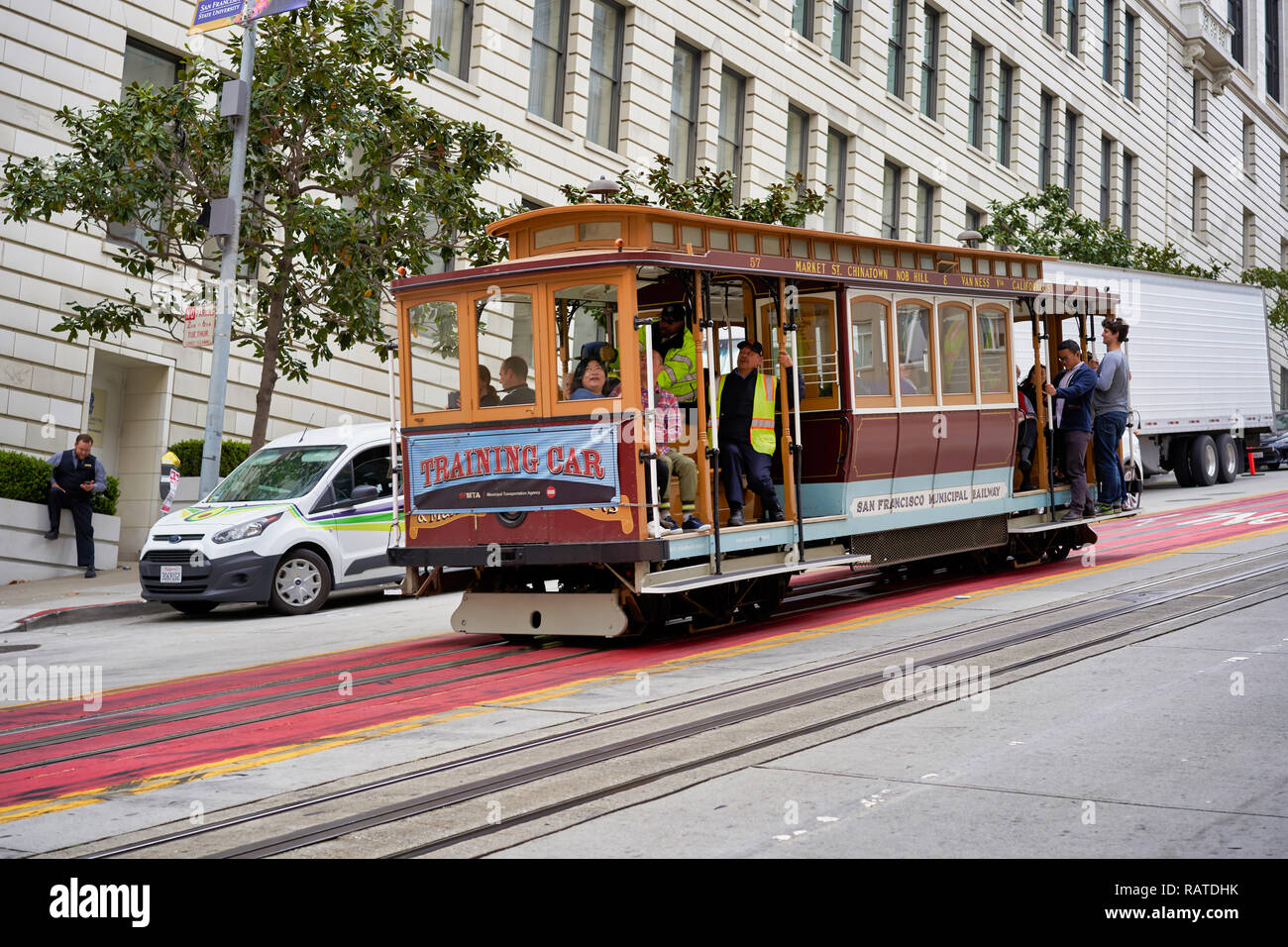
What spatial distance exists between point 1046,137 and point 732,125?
17.7 metres

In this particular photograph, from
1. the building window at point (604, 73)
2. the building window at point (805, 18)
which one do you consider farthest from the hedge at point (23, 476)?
the building window at point (805, 18)

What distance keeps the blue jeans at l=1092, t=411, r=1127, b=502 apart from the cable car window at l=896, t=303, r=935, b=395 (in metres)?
3.18

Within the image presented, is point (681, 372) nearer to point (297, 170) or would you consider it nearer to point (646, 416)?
point (646, 416)

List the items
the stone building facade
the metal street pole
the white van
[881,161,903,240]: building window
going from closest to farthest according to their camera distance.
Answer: the white van
the metal street pole
the stone building facade
[881,161,903,240]: building window

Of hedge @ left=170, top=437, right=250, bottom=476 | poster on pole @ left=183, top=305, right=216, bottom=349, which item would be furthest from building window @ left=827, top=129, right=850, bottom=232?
poster on pole @ left=183, top=305, right=216, bottom=349

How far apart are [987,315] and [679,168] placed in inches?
667

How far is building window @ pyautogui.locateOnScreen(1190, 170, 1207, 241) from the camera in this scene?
56562mm

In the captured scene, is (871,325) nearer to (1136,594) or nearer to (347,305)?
(1136,594)

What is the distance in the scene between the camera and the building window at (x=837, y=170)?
115 ft

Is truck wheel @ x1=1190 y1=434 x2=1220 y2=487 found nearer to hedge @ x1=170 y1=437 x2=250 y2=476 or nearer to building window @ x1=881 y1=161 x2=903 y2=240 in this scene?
building window @ x1=881 y1=161 x2=903 y2=240

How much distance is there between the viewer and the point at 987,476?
46.4ft

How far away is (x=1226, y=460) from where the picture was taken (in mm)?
30688

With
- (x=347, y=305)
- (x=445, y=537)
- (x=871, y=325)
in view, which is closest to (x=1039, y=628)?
(x=871, y=325)

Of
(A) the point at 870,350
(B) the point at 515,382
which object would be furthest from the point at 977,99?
(B) the point at 515,382
